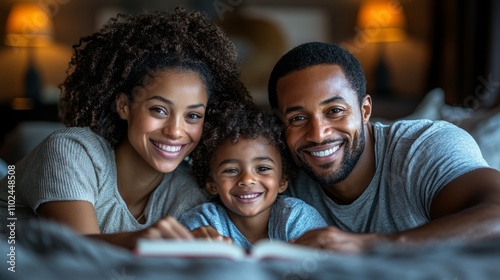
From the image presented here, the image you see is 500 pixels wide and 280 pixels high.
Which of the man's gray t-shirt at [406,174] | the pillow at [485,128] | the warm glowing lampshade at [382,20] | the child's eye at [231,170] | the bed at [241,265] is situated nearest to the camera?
the bed at [241,265]

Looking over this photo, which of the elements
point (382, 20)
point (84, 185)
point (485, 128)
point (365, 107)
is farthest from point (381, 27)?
point (84, 185)

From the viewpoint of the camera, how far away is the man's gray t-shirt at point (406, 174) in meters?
1.37

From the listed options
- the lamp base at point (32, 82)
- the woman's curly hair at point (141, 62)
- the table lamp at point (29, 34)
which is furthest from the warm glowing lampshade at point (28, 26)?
the woman's curly hair at point (141, 62)

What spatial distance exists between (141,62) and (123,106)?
4.8 inches

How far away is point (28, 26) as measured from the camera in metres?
3.82

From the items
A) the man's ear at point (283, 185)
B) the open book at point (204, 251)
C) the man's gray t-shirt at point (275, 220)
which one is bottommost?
the man's gray t-shirt at point (275, 220)

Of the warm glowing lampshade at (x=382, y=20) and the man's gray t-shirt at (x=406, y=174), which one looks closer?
the man's gray t-shirt at (x=406, y=174)

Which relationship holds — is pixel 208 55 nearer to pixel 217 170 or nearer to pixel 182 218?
pixel 217 170

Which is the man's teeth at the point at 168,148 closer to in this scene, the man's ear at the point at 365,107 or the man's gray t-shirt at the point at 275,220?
the man's gray t-shirt at the point at 275,220

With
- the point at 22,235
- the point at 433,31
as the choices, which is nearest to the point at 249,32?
the point at 433,31

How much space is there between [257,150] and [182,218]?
244mm

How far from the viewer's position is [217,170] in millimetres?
1584

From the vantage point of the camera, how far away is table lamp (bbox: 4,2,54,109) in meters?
3.81

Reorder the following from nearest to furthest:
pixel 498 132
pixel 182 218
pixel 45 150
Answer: pixel 45 150 < pixel 182 218 < pixel 498 132
